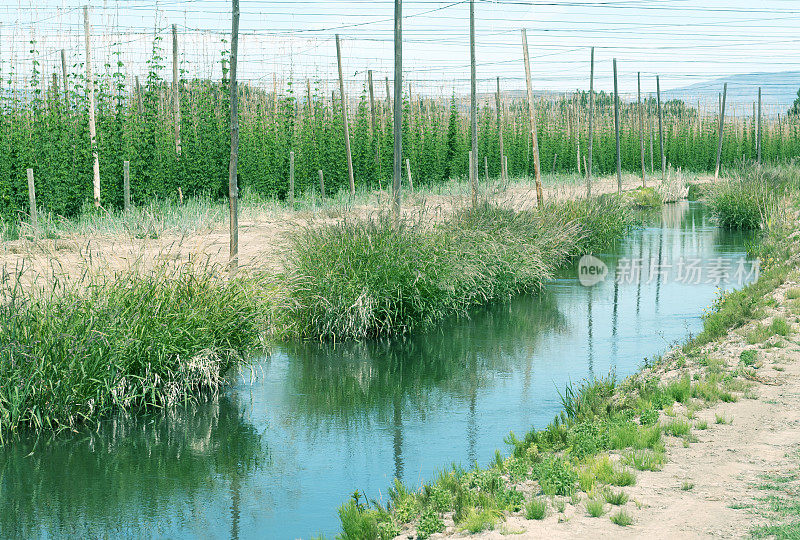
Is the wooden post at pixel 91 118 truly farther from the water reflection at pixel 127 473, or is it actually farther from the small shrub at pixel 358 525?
the small shrub at pixel 358 525

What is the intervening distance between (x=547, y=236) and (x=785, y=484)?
1354 cm

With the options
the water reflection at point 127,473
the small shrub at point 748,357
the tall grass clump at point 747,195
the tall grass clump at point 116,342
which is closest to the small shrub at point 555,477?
the water reflection at point 127,473

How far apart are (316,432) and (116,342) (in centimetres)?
230

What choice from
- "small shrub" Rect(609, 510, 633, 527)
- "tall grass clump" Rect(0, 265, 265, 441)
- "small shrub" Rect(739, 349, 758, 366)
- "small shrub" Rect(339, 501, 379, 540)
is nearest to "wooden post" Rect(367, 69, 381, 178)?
"tall grass clump" Rect(0, 265, 265, 441)

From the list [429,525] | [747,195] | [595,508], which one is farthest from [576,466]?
[747,195]

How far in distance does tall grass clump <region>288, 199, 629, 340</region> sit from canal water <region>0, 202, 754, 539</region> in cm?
42

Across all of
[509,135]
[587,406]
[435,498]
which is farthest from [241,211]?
[509,135]

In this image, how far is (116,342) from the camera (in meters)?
8.66

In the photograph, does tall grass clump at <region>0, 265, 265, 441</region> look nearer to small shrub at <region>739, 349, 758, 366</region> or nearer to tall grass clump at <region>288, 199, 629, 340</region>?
tall grass clump at <region>288, 199, 629, 340</region>

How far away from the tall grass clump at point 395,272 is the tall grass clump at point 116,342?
79.9 inches

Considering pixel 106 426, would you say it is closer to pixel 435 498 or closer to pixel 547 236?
pixel 435 498

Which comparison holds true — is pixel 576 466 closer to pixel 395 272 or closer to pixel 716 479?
pixel 716 479

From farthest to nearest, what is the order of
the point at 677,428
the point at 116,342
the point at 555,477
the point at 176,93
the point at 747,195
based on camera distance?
the point at 747,195
the point at 176,93
the point at 116,342
the point at 677,428
the point at 555,477

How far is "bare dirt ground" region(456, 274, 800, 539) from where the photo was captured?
17.5 feet
